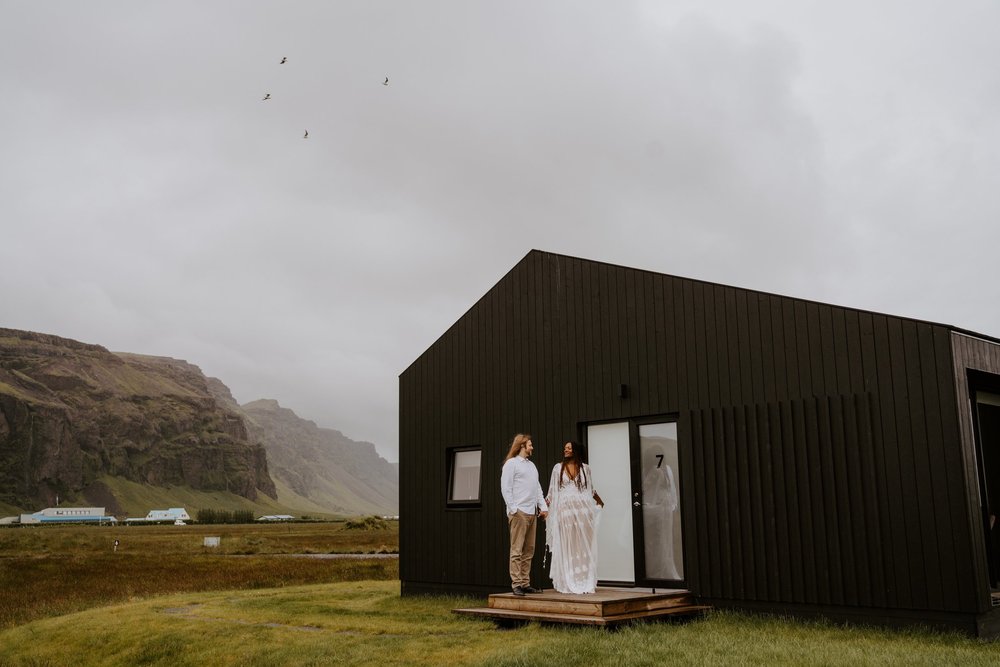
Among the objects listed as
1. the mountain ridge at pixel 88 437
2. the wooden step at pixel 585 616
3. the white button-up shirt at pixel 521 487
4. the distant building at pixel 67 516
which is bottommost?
the distant building at pixel 67 516

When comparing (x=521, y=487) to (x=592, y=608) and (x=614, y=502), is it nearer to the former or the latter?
(x=614, y=502)

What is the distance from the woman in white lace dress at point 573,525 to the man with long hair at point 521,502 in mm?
236

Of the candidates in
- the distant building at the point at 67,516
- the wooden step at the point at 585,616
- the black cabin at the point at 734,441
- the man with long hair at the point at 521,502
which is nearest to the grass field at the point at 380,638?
the wooden step at the point at 585,616

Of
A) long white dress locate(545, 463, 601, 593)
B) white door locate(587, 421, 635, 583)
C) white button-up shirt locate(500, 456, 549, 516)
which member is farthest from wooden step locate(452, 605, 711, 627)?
white door locate(587, 421, 635, 583)

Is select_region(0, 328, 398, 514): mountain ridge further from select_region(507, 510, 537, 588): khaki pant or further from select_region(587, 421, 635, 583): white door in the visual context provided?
select_region(507, 510, 537, 588): khaki pant

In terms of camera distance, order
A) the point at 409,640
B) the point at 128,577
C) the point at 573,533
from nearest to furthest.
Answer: the point at 409,640
the point at 573,533
the point at 128,577

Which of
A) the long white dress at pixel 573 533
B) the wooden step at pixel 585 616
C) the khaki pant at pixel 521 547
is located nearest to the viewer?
the wooden step at pixel 585 616

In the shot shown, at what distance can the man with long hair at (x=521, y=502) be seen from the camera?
1078cm

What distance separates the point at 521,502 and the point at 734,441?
291 centimetres

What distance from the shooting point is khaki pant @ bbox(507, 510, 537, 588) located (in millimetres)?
10758

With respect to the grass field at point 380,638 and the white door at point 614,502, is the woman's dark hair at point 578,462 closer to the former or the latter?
the white door at point 614,502

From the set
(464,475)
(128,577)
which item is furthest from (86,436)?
(464,475)

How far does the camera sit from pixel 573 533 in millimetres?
10594

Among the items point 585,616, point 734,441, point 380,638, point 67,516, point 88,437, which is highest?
point 88,437
